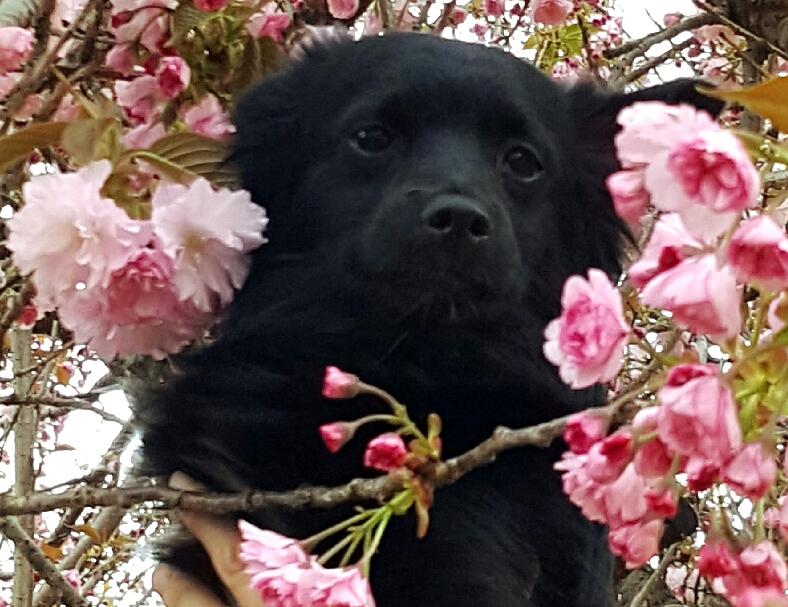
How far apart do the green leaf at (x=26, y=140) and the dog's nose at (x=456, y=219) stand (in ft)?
1.35

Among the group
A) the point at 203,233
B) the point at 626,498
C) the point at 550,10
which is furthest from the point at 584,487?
the point at 550,10

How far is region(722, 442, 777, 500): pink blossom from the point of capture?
682mm

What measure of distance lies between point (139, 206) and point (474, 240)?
379 mm

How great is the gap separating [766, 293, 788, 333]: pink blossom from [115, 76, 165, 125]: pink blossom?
3.43 feet

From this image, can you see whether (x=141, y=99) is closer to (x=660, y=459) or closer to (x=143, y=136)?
(x=143, y=136)

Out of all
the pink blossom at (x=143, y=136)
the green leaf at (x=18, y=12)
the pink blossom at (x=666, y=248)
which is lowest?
the pink blossom at (x=666, y=248)

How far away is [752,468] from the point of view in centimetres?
68

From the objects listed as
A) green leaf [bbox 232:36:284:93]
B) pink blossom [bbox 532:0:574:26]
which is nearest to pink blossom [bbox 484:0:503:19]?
pink blossom [bbox 532:0:574:26]

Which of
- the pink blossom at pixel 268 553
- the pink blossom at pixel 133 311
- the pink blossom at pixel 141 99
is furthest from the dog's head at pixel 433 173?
the pink blossom at pixel 268 553

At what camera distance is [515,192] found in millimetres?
1589

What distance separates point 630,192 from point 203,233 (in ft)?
1.69

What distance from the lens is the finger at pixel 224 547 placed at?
128 cm

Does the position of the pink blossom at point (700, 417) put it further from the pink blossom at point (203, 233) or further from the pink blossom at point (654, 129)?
the pink blossom at point (203, 233)

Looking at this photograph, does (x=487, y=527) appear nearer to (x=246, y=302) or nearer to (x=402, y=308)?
(x=402, y=308)
